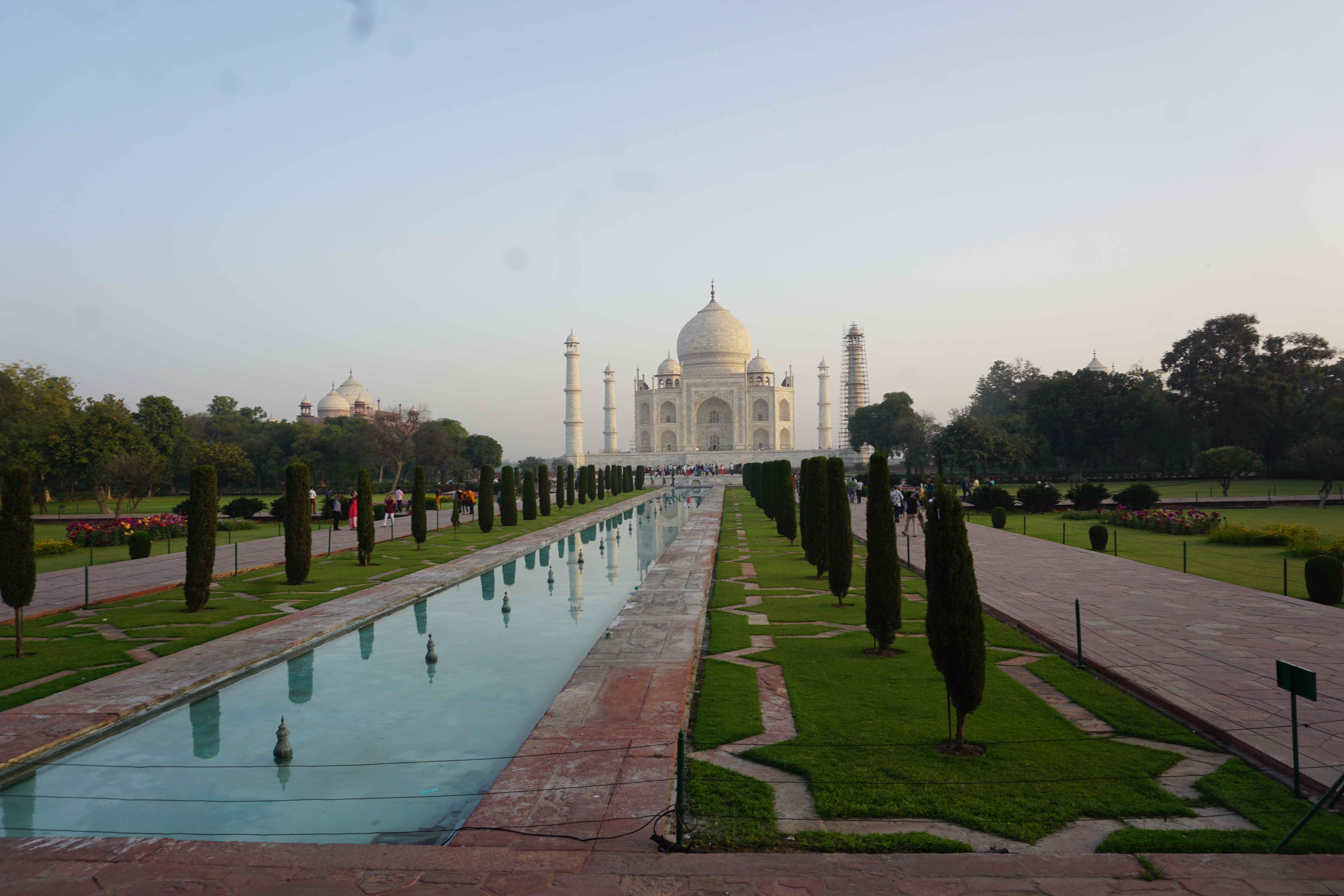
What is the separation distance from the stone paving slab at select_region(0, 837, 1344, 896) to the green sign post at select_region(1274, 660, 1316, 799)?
2.33ft

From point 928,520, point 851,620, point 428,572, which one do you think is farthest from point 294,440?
point 928,520

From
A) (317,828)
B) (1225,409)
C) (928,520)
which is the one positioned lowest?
(317,828)

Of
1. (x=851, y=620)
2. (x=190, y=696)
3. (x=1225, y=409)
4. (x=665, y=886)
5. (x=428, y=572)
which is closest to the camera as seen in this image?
(x=665, y=886)

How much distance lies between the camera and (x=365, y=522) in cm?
1345

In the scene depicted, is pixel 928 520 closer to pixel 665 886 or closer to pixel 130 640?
pixel 665 886

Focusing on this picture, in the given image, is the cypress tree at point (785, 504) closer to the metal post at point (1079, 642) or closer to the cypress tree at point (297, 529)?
the cypress tree at point (297, 529)

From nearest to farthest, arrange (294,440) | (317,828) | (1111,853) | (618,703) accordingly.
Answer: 1. (1111,853)
2. (317,828)
3. (618,703)
4. (294,440)

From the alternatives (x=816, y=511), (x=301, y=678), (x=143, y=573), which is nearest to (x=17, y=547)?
(x=301, y=678)

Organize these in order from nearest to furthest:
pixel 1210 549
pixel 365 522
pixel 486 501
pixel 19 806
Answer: pixel 19 806, pixel 365 522, pixel 1210 549, pixel 486 501

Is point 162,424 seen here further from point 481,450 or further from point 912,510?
→ point 912,510

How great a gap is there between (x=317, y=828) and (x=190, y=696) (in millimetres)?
2887

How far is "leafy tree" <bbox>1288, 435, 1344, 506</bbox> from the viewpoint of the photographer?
74.1 ft

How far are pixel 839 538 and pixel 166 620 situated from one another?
7412 millimetres

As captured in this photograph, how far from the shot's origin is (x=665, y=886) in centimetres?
330
